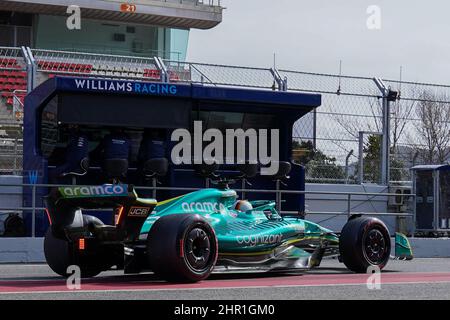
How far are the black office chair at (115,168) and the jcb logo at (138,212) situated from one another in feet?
17.6

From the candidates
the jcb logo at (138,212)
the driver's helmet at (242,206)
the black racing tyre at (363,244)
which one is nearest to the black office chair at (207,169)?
the black racing tyre at (363,244)

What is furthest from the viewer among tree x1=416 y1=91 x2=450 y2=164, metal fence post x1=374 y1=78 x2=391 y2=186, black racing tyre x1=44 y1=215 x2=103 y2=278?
tree x1=416 y1=91 x2=450 y2=164

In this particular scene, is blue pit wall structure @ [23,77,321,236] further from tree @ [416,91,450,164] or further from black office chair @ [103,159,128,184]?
tree @ [416,91,450,164]

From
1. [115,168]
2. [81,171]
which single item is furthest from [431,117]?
[81,171]

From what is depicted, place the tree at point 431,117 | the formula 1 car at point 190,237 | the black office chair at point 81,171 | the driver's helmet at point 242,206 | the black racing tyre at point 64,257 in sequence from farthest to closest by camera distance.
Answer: the tree at point 431,117
the black office chair at point 81,171
the driver's helmet at point 242,206
the black racing tyre at point 64,257
the formula 1 car at point 190,237

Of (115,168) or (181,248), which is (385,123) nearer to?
(115,168)

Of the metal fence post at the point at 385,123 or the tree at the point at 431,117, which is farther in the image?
the tree at the point at 431,117

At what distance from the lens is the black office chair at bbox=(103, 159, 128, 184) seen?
15820mm

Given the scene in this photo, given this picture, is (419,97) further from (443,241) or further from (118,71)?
(118,71)

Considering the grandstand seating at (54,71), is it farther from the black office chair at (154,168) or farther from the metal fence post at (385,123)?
the metal fence post at (385,123)

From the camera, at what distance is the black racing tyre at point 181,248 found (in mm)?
9891

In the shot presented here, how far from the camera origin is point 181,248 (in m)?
9.87

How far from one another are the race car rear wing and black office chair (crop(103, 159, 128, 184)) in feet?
17.5

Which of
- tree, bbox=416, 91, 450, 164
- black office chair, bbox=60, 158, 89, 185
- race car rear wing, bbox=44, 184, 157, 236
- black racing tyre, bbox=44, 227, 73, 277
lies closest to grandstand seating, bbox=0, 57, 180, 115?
black office chair, bbox=60, 158, 89, 185
